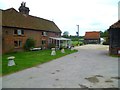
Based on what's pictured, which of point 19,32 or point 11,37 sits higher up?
→ point 19,32

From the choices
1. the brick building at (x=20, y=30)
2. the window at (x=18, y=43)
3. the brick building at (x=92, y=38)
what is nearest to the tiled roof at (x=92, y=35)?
the brick building at (x=92, y=38)

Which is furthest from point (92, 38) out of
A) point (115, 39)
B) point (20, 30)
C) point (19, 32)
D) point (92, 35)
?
point (115, 39)

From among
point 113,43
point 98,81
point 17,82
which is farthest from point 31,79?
point 113,43

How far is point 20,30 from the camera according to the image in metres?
40.5

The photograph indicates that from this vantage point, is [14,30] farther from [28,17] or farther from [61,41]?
[61,41]

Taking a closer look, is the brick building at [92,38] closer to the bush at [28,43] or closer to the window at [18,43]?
the bush at [28,43]

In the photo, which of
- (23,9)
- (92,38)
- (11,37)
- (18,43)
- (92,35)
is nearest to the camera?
(11,37)

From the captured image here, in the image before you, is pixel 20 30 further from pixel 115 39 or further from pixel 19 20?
pixel 115 39

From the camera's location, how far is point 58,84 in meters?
12.8

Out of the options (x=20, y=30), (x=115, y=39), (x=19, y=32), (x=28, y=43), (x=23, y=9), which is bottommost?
(x=28, y=43)

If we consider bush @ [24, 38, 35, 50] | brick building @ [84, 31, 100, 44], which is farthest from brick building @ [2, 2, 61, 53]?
brick building @ [84, 31, 100, 44]

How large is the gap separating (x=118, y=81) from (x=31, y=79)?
18.5 ft

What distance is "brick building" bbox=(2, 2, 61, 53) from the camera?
3666 centimetres

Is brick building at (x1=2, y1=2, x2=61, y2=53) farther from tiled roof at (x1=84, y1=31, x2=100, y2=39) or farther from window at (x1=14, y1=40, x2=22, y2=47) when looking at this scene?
tiled roof at (x1=84, y1=31, x2=100, y2=39)
